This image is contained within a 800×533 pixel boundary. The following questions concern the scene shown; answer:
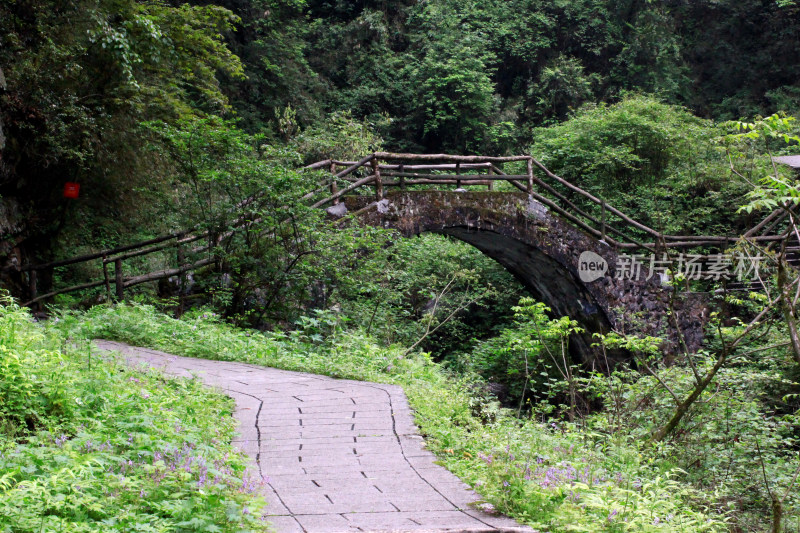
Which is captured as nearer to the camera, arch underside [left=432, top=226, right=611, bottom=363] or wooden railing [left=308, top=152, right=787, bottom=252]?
wooden railing [left=308, top=152, right=787, bottom=252]

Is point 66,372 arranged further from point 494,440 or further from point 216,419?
point 494,440

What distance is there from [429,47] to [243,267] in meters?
15.5

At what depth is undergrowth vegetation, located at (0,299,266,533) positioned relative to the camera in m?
2.56

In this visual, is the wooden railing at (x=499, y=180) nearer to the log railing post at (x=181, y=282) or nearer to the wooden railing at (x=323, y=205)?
the wooden railing at (x=323, y=205)

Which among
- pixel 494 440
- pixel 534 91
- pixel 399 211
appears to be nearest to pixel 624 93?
pixel 534 91

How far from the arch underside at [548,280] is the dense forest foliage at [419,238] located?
585 millimetres

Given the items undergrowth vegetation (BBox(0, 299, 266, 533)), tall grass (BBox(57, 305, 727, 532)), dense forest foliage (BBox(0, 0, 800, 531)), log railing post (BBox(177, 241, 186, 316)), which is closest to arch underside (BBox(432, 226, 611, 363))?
dense forest foliage (BBox(0, 0, 800, 531))

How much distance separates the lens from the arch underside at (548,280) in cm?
1201

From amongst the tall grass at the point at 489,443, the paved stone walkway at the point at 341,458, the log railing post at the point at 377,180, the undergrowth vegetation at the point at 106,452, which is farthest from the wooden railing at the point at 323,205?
the undergrowth vegetation at the point at 106,452

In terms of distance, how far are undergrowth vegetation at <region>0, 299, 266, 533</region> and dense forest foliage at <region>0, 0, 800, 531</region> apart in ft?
0.08

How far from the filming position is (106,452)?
3.10 metres

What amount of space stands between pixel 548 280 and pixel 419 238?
4.15 meters

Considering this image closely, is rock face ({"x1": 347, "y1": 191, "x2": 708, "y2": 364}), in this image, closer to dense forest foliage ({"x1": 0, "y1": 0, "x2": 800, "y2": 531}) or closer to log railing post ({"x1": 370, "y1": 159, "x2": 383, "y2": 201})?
log railing post ({"x1": 370, "y1": 159, "x2": 383, "y2": 201})

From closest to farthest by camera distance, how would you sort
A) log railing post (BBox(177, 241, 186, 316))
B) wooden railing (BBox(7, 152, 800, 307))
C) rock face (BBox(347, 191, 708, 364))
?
wooden railing (BBox(7, 152, 800, 307)), log railing post (BBox(177, 241, 186, 316)), rock face (BBox(347, 191, 708, 364))
